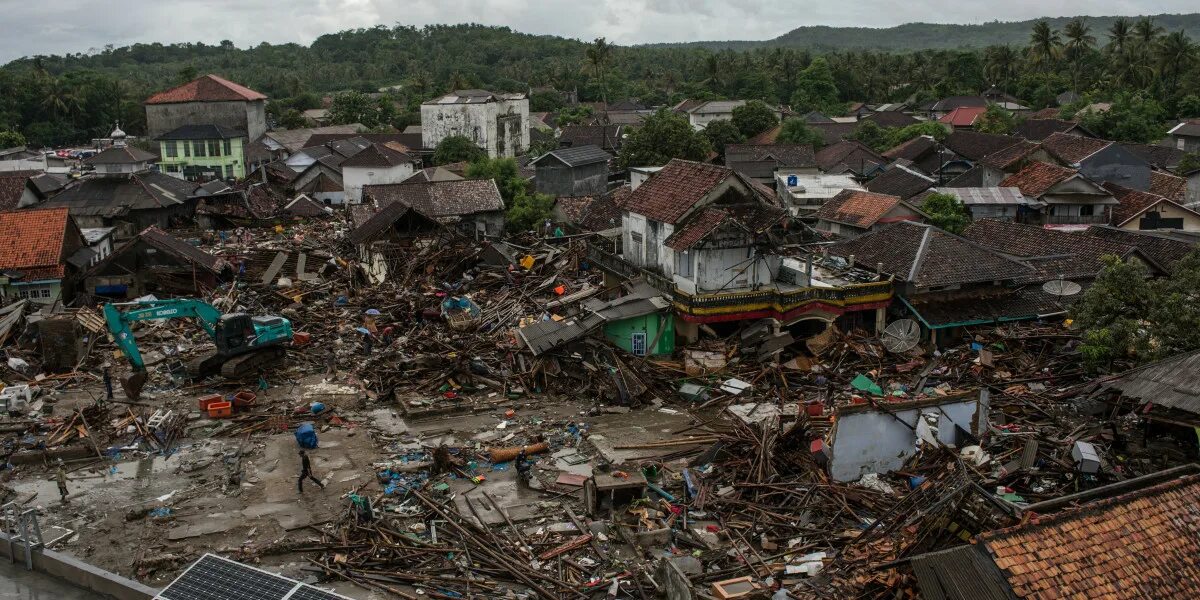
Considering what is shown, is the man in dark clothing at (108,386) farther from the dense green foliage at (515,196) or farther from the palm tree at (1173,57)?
the palm tree at (1173,57)

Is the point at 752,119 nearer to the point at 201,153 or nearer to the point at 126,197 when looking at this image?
the point at 201,153

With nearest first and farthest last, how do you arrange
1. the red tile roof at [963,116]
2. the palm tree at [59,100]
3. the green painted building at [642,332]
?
the green painted building at [642,332]
the red tile roof at [963,116]
the palm tree at [59,100]

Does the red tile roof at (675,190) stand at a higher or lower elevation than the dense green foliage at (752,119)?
lower

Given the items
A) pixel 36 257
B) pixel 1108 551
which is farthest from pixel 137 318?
pixel 1108 551

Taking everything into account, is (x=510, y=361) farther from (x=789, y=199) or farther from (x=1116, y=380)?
(x=789, y=199)

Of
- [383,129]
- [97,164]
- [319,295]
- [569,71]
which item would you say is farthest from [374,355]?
[569,71]

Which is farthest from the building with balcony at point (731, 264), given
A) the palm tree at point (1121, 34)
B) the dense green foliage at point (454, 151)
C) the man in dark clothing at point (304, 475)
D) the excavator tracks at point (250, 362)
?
the palm tree at point (1121, 34)

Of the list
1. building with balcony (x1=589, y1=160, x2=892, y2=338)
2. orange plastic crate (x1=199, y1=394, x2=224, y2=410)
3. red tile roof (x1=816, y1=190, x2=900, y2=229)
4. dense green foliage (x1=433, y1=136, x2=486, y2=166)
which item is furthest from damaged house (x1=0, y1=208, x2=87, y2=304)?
red tile roof (x1=816, y1=190, x2=900, y2=229)
